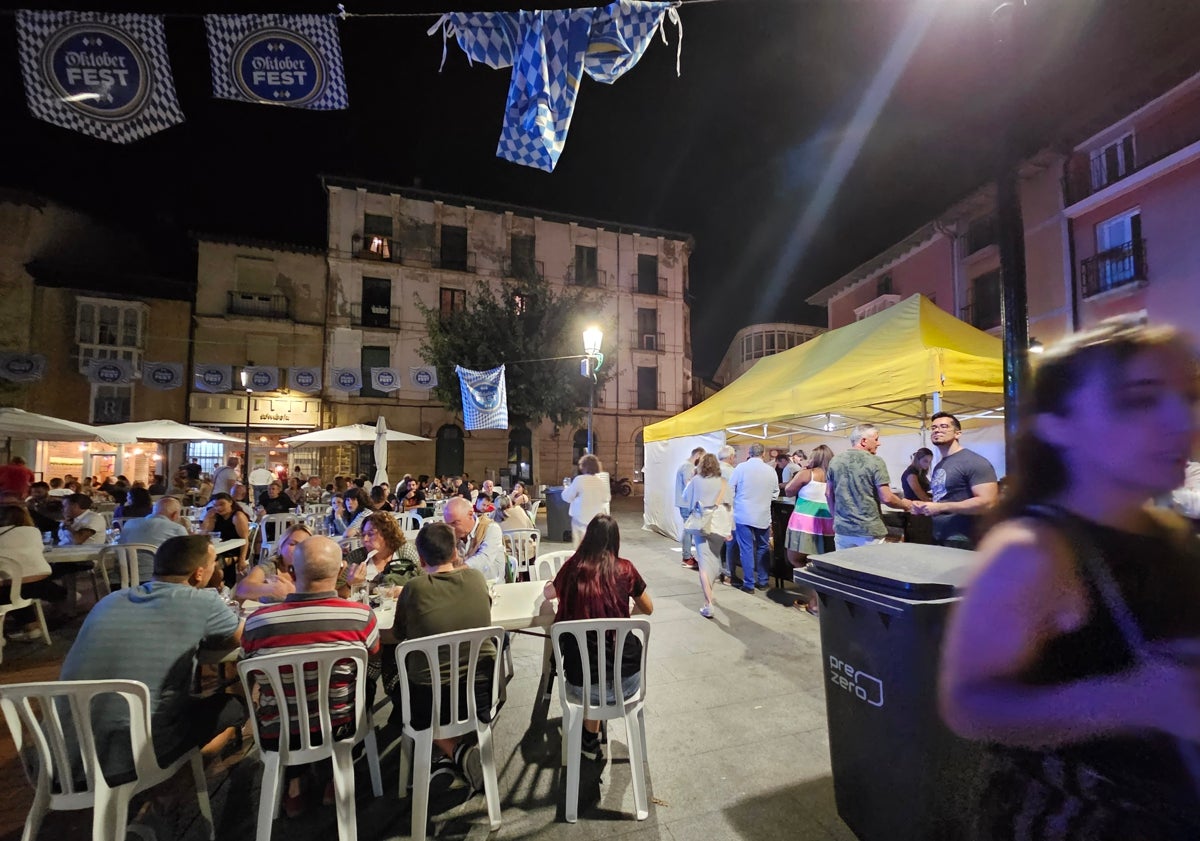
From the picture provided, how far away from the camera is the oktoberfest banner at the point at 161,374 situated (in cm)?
1490

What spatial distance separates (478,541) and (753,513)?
11.8 feet

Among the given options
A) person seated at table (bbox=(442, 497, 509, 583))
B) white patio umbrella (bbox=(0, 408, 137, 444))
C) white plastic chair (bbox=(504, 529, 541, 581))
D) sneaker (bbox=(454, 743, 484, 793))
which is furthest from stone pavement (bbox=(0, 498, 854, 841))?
white patio umbrella (bbox=(0, 408, 137, 444))

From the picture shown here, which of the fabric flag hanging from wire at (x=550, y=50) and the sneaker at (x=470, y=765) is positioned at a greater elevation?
the fabric flag hanging from wire at (x=550, y=50)

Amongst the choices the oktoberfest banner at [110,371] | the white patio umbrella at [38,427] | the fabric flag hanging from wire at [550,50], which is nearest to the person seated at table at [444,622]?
the fabric flag hanging from wire at [550,50]

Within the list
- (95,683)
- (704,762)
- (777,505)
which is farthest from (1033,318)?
(95,683)

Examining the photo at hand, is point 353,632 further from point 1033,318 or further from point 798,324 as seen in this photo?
point 798,324

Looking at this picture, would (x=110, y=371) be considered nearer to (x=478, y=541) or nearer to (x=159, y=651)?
(x=478, y=541)

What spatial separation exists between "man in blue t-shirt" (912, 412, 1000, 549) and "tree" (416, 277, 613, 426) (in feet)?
45.8

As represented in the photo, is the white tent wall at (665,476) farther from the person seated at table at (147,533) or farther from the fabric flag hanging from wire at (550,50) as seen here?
the person seated at table at (147,533)

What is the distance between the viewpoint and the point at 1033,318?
13.8 metres

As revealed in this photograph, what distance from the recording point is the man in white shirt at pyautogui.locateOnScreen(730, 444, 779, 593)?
6.29m

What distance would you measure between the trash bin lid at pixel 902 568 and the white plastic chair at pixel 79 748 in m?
2.94

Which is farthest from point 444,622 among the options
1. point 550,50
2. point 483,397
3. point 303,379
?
point 303,379

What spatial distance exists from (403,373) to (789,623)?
64.3ft
